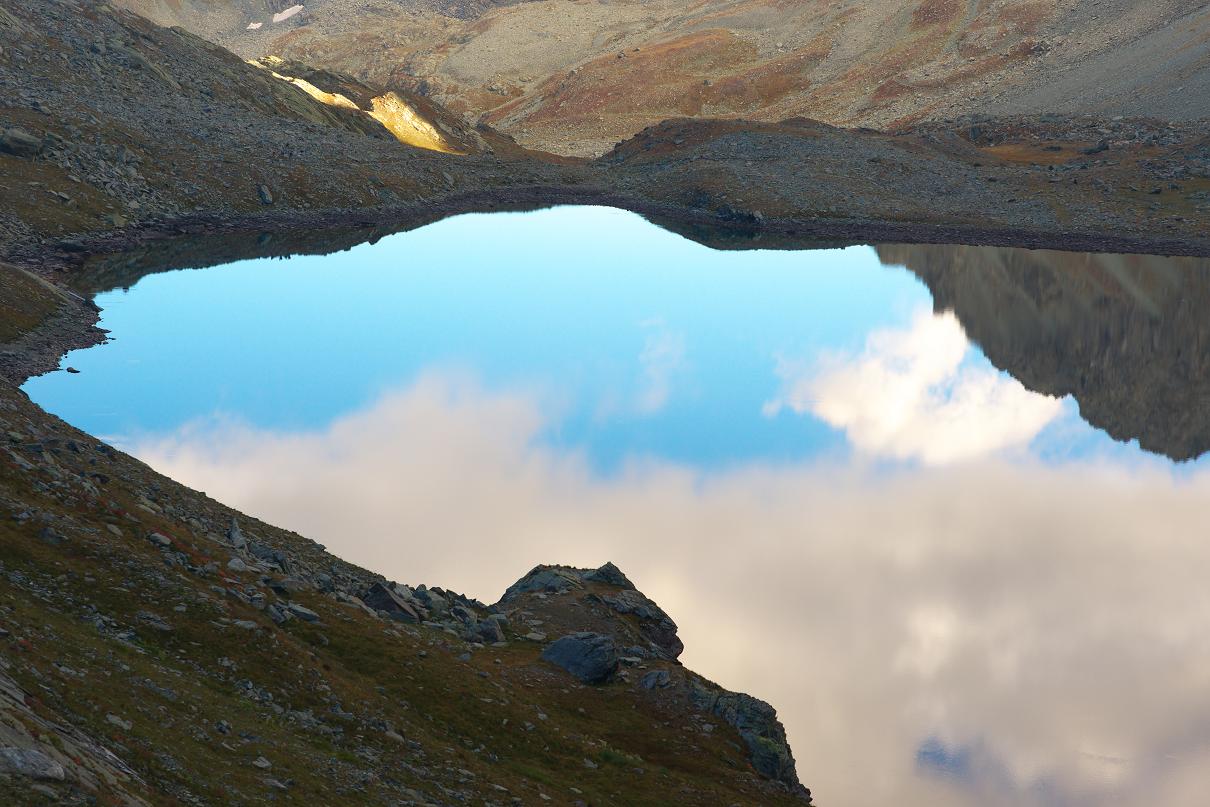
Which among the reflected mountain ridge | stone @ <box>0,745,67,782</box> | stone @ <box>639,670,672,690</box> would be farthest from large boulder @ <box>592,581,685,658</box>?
the reflected mountain ridge

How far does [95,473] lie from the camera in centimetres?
3256

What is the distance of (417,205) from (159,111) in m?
23.2

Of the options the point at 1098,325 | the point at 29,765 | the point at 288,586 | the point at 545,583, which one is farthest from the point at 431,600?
the point at 1098,325

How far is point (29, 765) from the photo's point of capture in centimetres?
1460

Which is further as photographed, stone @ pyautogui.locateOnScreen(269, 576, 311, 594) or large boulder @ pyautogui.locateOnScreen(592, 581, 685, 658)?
large boulder @ pyautogui.locateOnScreen(592, 581, 685, 658)

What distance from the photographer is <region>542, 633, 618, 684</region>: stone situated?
2925 centimetres

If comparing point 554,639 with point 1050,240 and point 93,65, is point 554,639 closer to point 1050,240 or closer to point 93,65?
point 1050,240

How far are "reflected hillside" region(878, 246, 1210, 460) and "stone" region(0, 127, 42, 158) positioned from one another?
65137 millimetres

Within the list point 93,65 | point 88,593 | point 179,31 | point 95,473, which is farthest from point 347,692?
point 179,31

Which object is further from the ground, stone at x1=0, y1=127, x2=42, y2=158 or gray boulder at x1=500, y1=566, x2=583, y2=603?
stone at x1=0, y1=127, x2=42, y2=158

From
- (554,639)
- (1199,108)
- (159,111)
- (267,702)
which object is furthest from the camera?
(1199,108)

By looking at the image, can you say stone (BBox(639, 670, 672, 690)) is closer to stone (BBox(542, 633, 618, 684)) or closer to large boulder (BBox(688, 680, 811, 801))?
large boulder (BBox(688, 680, 811, 801))

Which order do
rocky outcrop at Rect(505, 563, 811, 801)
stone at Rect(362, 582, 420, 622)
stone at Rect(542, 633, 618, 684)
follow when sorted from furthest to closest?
stone at Rect(362, 582, 420, 622), stone at Rect(542, 633, 618, 684), rocky outcrop at Rect(505, 563, 811, 801)

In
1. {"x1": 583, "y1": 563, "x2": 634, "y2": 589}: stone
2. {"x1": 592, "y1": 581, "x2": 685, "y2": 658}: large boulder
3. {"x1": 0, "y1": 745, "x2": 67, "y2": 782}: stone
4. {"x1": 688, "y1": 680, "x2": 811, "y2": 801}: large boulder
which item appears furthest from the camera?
{"x1": 583, "y1": 563, "x2": 634, "y2": 589}: stone
